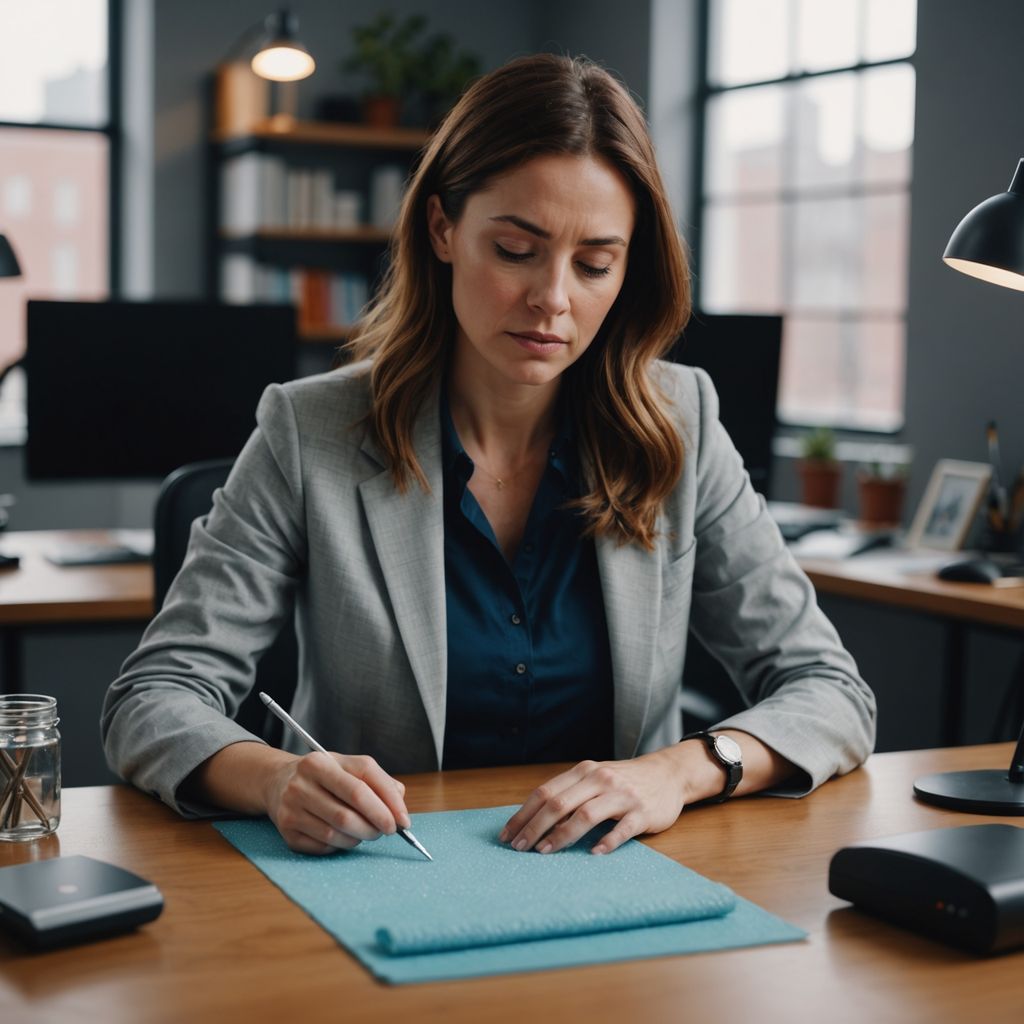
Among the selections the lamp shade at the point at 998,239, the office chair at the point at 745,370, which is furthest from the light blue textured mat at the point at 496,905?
the office chair at the point at 745,370

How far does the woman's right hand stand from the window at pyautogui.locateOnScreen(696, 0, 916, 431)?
11.3 feet

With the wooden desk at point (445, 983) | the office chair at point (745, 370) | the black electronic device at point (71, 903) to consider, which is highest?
the office chair at point (745, 370)

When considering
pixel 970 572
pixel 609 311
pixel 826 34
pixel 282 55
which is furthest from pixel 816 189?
pixel 609 311

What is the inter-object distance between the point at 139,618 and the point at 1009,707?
2131 millimetres

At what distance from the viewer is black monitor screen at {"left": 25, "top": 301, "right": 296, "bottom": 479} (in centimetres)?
283

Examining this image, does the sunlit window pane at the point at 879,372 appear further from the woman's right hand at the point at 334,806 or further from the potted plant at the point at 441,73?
the woman's right hand at the point at 334,806

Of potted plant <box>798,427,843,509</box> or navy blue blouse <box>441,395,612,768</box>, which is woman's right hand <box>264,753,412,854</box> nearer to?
navy blue blouse <box>441,395,612,768</box>

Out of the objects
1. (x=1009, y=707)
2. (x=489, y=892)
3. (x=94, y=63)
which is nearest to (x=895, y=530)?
(x=1009, y=707)

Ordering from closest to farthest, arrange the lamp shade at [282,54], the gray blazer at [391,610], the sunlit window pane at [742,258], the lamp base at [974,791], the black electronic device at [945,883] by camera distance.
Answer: the black electronic device at [945,883] → the lamp base at [974,791] → the gray blazer at [391,610] → the lamp shade at [282,54] → the sunlit window pane at [742,258]

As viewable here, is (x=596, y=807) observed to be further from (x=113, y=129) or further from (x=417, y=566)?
(x=113, y=129)

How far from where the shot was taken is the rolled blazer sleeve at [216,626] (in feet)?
4.30

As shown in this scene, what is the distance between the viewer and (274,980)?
2.94 ft

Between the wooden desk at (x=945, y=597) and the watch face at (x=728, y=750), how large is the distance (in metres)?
1.41

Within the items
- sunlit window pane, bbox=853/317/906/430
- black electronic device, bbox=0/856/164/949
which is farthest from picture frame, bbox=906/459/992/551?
black electronic device, bbox=0/856/164/949
